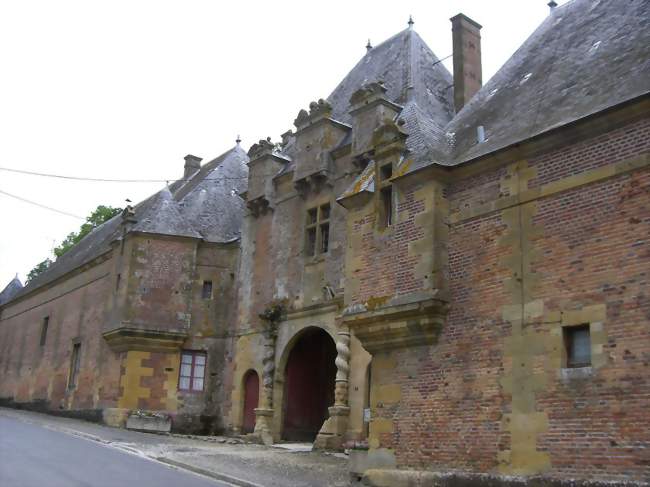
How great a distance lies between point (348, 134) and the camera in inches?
810

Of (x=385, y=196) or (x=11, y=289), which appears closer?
(x=385, y=196)

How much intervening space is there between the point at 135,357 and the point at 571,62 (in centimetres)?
1616

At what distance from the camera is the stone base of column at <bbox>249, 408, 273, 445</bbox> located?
20109mm

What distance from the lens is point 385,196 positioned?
44.2 ft

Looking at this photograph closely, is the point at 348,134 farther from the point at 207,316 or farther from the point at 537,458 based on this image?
the point at 537,458

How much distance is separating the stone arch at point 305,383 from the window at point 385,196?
753 cm

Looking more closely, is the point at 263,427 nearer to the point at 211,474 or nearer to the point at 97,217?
the point at 211,474

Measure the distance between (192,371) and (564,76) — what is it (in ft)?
51.7

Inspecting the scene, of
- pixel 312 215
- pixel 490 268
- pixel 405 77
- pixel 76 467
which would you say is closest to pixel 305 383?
pixel 312 215

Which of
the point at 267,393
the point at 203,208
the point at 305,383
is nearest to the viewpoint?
the point at 267,393

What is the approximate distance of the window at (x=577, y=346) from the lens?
32.2ft

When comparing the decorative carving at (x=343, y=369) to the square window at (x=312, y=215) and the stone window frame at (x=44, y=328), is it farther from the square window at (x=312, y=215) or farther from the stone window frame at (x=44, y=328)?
the stone window frame at (x=44, y=328)

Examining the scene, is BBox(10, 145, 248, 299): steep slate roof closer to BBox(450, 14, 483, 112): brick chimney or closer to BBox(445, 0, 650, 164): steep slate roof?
BBox(450, 14, 483, 112): brick chimney

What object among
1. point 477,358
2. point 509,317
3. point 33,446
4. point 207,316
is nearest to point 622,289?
point 509,317
